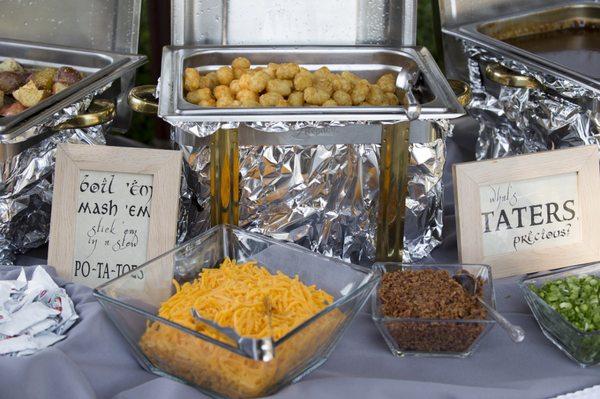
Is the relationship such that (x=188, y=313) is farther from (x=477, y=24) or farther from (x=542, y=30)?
(x=542, y=30)

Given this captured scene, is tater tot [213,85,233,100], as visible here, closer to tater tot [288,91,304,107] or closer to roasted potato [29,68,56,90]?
tater tot [288,91,304,107]

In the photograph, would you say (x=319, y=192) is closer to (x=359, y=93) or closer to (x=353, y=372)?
(x=359, y=93)

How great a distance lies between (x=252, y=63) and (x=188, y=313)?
0.69 m

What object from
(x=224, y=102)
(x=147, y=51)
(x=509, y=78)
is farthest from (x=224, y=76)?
(x=147, y=51)

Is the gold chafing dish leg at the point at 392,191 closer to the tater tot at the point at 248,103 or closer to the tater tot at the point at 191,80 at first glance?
the tater tot at the point at 248,103

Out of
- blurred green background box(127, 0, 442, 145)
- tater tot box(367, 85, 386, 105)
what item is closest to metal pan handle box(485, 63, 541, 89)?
tater tot box(367, 85, 386, 105)

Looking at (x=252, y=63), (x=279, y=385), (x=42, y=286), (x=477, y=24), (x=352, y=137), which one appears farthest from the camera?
(x=477, y=24)

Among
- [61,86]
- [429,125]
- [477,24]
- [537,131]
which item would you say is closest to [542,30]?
[477,24]

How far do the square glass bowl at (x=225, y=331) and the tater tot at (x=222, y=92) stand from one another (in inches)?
10.6

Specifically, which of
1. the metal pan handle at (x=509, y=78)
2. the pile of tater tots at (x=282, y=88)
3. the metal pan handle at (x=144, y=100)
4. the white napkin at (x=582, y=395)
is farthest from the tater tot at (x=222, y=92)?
the white napkin at (x=582, y=395)

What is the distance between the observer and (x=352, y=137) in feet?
4.27

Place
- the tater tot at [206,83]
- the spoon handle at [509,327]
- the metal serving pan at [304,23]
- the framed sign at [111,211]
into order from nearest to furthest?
the spoon handle at [509,327] < the framed sign at [111,211] < the tater tot at [206,83] < the metal serving pan at [304,23]

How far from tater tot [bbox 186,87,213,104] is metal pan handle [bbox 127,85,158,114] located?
6 cm

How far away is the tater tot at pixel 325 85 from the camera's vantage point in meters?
1.42
